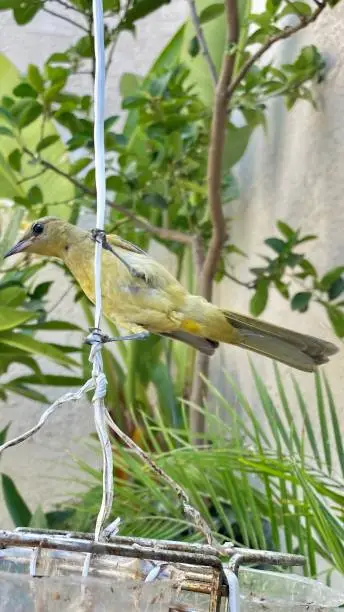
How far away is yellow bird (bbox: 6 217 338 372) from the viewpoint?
0.62 meters

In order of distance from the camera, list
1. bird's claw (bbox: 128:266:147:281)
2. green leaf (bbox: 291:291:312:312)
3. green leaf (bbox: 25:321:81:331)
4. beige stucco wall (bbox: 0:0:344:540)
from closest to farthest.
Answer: bird's claw (bbox: 128:266:147:281), green leaf (bbox: 291:291:312:312), beige stucco wall (bbox: 0:0:344:540), green leaf (bbox: 25:321:81:331)

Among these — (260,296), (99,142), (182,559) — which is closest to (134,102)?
(260,296)

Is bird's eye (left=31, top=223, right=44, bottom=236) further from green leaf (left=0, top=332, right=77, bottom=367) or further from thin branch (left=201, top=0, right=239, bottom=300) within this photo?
green leaf (left=0, top=332, right=77, bottom=367)

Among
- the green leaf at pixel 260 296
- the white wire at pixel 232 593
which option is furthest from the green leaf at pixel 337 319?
the white wire at pixel 232 593

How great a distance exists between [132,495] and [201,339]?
35cm

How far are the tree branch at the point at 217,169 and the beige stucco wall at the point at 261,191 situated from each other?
182 mm

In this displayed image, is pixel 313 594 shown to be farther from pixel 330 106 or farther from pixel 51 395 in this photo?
pixel 51 395

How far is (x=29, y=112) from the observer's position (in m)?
1.04

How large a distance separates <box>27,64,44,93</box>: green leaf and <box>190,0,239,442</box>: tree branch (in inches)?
10.5

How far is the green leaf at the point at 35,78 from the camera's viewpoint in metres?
1.01

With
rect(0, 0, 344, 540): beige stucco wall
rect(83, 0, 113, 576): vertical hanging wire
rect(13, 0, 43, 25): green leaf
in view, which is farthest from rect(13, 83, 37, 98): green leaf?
rect(83, 0, 113, 576): vertical hanging wire

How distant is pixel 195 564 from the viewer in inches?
10.9

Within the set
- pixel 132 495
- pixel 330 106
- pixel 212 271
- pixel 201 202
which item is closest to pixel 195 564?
pixel 132 495

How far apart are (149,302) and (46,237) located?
120 millimetres
